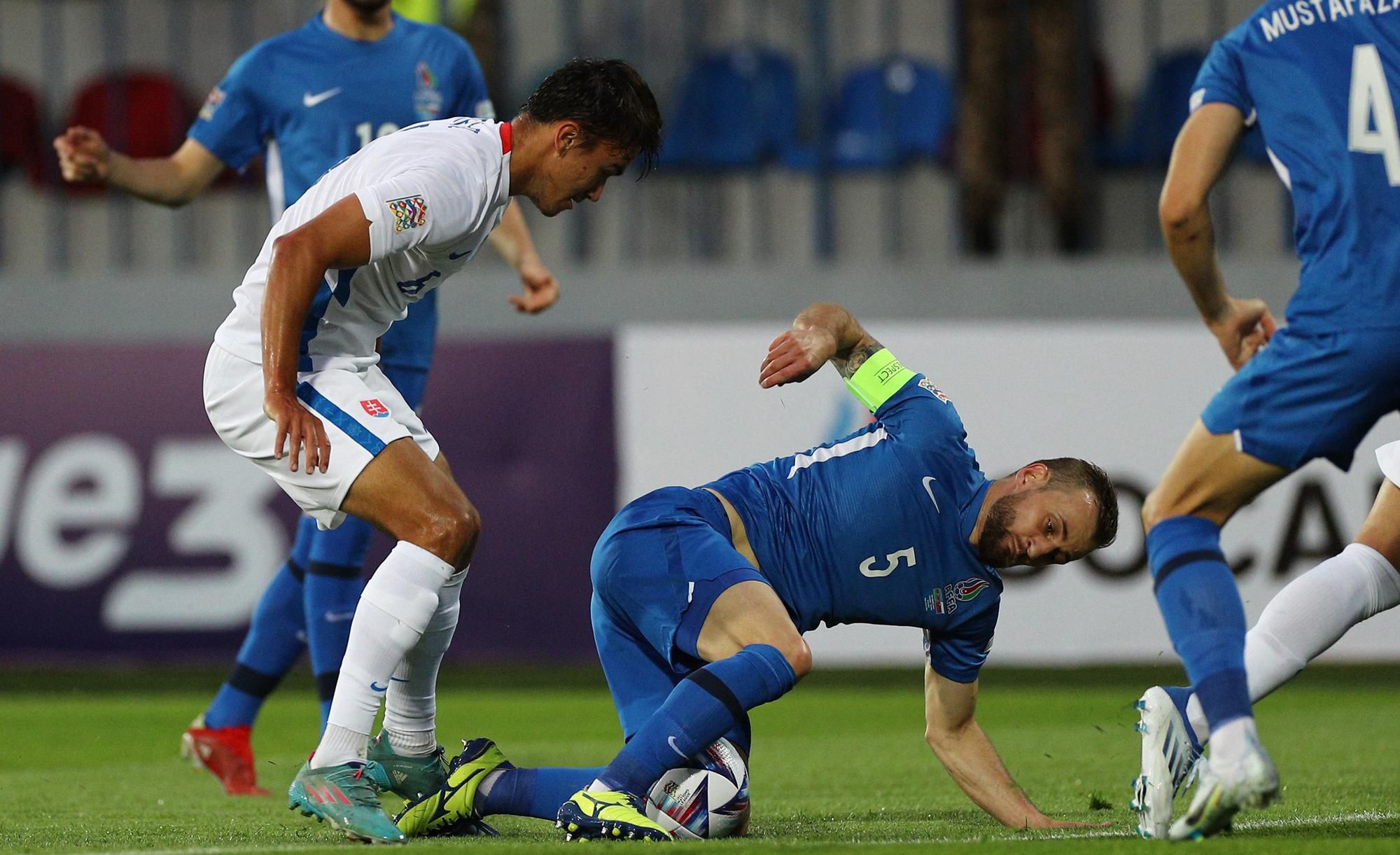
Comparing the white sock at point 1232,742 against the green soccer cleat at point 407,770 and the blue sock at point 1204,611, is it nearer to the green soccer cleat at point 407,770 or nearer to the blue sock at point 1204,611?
the blue sock at point 1204,611

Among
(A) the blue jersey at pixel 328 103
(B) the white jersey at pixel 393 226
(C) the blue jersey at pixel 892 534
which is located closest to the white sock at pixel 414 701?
(B) the white jersey at pixel 393 226

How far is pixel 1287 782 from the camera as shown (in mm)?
4371

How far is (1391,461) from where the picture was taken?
359 cm

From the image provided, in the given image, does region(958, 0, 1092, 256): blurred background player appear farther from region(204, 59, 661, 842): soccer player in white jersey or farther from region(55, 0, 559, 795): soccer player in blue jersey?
region(204, 59, 661, 842): soccer player in white jersey

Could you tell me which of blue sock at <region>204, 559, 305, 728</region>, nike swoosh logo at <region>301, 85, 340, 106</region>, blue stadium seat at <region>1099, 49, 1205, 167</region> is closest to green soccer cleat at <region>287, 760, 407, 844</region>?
blue sock at <region>204, 559, 305, 728</region>

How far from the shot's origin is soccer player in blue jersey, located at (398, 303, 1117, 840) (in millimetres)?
3488

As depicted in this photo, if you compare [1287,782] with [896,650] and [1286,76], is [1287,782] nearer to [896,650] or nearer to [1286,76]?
[1286,76]

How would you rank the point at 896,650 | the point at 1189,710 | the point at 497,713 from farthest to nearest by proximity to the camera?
1. the point at 896,650
2. the point at 497,713
3. the point at 1189,710

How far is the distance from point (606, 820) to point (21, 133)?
8260 millimetres

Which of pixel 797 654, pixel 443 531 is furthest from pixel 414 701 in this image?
pixel 797 654

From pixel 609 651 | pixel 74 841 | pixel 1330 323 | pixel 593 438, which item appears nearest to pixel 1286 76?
pixel 1330 323

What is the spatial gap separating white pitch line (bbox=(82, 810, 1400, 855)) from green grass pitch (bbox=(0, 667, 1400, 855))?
0.01 m

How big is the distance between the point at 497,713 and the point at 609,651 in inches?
114

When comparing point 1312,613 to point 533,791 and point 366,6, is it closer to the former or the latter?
point 533,791
